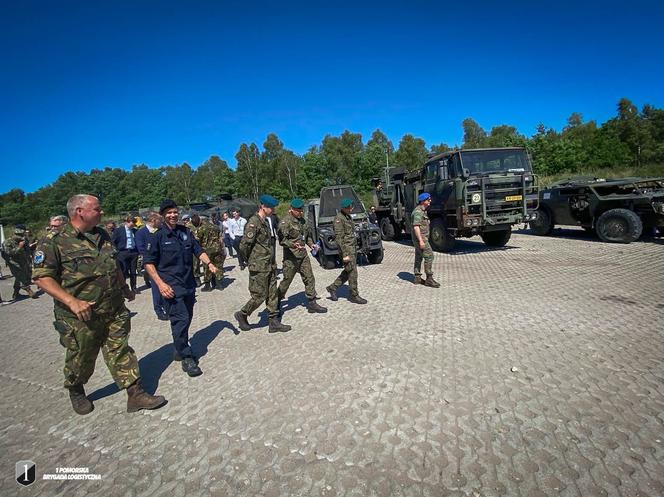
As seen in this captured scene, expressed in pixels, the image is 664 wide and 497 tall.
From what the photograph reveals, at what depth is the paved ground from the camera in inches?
80.4

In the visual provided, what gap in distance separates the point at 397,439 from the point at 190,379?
2115 millimetres

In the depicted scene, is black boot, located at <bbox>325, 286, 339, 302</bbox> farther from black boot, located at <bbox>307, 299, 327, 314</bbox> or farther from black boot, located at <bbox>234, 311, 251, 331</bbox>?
black boot, located at <bbox>234, 311, 251, 331</bbox>

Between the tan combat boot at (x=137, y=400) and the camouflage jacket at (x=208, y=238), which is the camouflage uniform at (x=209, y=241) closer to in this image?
the camouflage jacket at (x=208, y=238)

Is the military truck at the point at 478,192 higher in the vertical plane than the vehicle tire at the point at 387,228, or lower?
higher

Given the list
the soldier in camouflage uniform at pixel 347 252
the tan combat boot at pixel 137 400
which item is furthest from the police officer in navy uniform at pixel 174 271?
the soldier in camouflage uniform at pixel 347 252

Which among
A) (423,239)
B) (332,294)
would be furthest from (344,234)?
(423,239)

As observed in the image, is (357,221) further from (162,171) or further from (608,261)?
(162,171)

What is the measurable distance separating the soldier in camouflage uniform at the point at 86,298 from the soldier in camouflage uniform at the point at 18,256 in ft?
24.4

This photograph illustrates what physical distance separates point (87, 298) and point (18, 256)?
7.86 meters

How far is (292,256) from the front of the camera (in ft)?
16.3

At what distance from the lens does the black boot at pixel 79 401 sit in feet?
9.34

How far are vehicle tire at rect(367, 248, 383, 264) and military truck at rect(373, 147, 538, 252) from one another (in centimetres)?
201

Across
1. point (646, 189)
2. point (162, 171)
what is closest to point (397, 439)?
point (646, 189)

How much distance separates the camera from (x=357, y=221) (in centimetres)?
919
